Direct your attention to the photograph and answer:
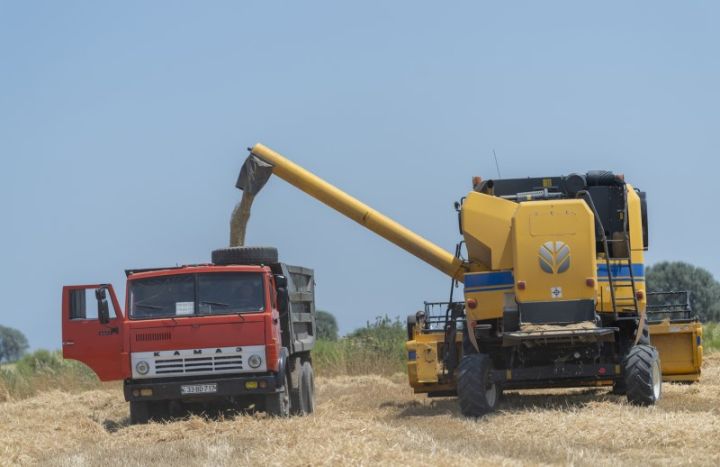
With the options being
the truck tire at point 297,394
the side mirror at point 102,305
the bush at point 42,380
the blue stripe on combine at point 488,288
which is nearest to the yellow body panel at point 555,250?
the blue stripe on combine at point 488,288

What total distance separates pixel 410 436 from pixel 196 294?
5.65 meters

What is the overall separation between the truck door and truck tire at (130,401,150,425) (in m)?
0.70

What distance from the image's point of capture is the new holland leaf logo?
756 inches

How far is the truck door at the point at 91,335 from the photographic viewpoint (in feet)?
69.2

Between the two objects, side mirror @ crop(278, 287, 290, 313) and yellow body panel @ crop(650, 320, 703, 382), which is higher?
side mirror @ crop(278, 287, 290, 313)

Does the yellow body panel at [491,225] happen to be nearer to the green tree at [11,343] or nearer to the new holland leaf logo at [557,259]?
the new holland leaf logo at [557,259]

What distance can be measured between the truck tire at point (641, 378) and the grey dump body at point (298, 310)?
5.74 meters

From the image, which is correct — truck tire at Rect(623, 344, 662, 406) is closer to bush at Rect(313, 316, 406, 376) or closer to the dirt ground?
the dirt ground

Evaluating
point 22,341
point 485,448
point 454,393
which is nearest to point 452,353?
point 454,393

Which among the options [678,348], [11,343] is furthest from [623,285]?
[11,343]

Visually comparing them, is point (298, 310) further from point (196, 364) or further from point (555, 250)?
point (555, 250)

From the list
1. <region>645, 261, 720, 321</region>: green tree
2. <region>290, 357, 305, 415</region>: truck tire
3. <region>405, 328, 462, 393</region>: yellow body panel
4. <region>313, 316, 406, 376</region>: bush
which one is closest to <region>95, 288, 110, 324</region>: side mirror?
<region>290, 357, 305, 415</region>: truck tire

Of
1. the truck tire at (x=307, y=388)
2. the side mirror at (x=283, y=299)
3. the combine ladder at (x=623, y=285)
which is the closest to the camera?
the combine ladder at (x=623, y=285)

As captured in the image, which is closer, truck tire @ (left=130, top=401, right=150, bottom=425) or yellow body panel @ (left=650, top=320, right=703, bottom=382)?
truck tire @ (left=130, top=401, right=150, bottom=425)
